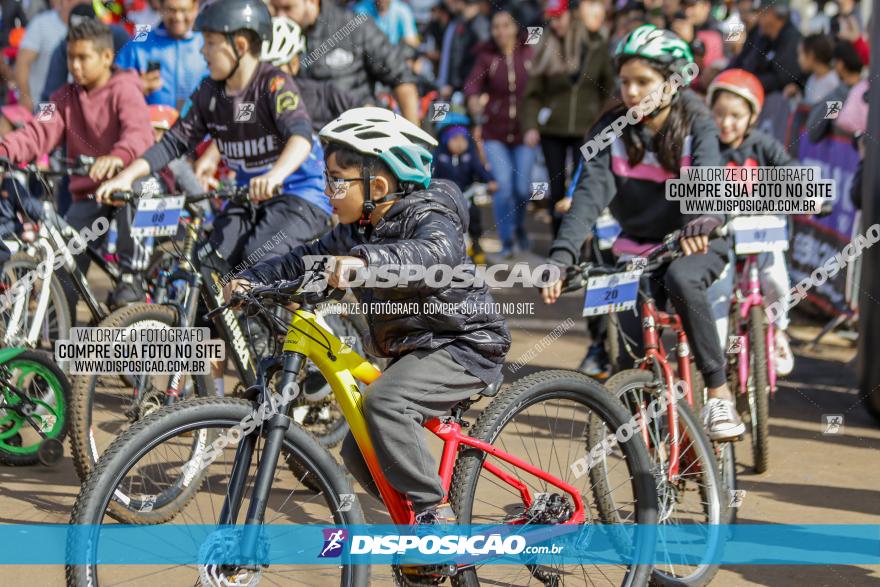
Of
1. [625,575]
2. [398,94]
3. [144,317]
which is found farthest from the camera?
[398,94]

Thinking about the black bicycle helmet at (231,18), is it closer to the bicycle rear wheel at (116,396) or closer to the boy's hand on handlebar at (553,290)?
the bicycle rear wheel at (116,396)

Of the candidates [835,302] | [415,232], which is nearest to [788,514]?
[415,232]

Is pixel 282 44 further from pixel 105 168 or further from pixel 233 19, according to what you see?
pixel 105 168

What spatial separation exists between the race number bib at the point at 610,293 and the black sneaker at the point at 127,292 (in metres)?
2.75

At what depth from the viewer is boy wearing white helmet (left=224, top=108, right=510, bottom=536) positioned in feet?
11.9

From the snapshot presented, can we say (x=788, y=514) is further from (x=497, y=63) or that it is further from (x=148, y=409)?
(x=497, y=63)

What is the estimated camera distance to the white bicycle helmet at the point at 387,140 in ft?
12.3

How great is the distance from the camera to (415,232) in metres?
3.65

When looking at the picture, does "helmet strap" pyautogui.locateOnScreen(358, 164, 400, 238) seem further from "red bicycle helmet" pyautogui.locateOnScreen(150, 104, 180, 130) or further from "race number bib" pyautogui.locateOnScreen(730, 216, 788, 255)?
"red bicycle helmet" pyautogui.locateOnScreen(150, 104, 180, 130)

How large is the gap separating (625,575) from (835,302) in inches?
211

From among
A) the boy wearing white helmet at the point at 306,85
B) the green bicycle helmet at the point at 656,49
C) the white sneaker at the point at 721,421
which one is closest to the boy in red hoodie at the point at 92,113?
the boy wearing white helmet at the point at 306,85

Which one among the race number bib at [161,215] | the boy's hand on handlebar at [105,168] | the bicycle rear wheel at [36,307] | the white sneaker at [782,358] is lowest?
the white sneaker at [782,358]

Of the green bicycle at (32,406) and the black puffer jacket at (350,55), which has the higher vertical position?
the black puffer jacket at (350,55)

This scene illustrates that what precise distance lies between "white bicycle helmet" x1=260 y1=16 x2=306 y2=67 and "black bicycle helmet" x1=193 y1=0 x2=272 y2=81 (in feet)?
3.81
